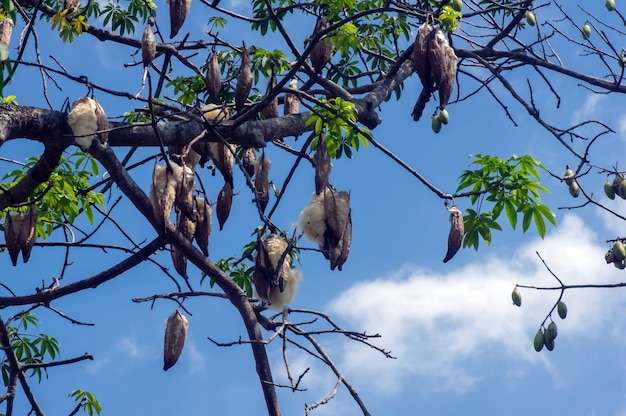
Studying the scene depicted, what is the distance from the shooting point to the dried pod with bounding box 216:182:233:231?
3.85 meters

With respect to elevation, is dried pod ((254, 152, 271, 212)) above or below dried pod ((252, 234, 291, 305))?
above

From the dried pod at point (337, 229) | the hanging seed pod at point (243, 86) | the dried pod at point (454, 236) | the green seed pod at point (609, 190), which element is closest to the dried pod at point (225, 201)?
the hanging seed pod at point (243, 86)

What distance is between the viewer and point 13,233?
12.7 ft

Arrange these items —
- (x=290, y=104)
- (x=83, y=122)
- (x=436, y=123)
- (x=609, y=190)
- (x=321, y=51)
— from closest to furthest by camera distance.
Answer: (x=83, y=122), (x=321, y=51), (x=290, y=104), (x=609, y=190), (x=436, y=123)

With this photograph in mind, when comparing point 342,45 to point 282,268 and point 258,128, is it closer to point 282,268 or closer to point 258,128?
point 258,128

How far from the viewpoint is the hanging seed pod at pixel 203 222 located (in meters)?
3.71

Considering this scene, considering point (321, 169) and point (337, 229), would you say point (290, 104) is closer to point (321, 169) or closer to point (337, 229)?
point (321, 169)

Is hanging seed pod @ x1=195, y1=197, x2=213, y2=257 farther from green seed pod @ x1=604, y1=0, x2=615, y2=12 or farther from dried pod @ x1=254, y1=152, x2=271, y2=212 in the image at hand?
green seed pod @ x1=604, y1=0, x2=615, y2=12

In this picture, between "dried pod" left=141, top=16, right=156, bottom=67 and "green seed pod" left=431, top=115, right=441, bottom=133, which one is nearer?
"dried pod" left=141, top=16, right=156, bottom=67

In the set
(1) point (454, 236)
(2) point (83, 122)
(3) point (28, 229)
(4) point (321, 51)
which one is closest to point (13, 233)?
(3) point (28, 229)

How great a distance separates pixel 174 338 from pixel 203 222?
56 cm

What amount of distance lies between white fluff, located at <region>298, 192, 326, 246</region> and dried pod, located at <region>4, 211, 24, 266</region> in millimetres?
1286

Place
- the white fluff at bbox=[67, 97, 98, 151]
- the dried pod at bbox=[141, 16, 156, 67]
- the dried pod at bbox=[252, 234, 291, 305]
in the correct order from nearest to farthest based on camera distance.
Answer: the white fluff at bbox=[67, 97, 98, 151] → the dried pod at bbox=[252, 234, 291, 305] → the dried pod at bbox=[141, 16, 156, 67]

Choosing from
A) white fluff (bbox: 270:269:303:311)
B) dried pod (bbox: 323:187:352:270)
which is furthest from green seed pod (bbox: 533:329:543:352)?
dried pod (bbox: 323:187:352:270)
